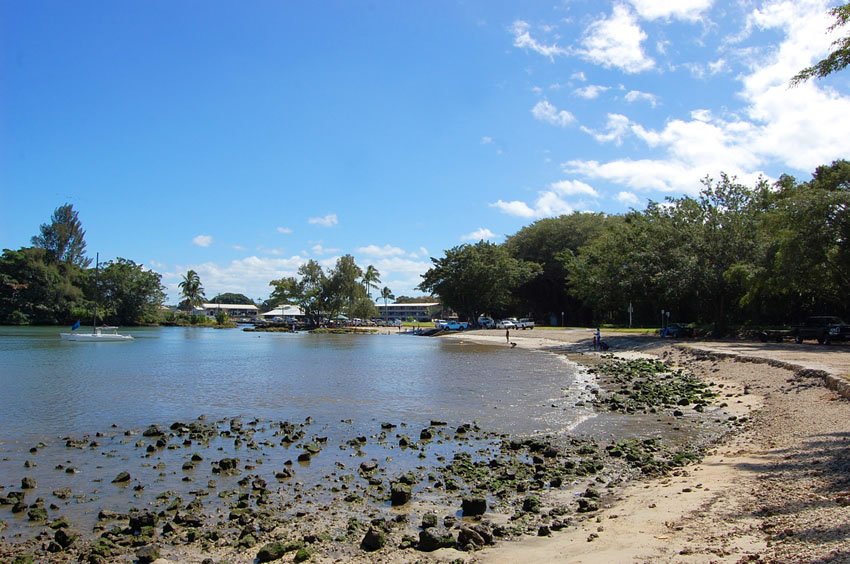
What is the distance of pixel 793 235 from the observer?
114 feet

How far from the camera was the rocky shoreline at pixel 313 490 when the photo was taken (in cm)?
970

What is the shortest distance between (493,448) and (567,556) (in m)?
8.53

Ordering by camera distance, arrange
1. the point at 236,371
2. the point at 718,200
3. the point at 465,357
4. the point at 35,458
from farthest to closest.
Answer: the point at 718,200 → the point at 465,357 → the point at 236,371 → the point at 35,458

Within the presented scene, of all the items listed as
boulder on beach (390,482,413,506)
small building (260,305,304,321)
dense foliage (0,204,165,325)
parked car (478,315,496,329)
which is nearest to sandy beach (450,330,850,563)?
boulder on beach (390,482,413,506)

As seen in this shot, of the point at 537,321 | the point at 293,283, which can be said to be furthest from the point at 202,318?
the point at 537,321

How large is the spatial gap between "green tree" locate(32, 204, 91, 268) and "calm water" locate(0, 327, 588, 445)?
292 feet

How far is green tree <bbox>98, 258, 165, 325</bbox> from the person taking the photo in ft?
400

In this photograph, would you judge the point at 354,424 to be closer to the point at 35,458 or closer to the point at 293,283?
the point at 35,458

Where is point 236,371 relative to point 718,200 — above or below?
below

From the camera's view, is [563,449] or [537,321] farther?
[537,321]

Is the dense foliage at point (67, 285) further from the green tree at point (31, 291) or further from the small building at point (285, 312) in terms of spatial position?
the small building at point (285, 312)

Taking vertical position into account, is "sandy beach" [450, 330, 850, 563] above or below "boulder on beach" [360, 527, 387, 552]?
above

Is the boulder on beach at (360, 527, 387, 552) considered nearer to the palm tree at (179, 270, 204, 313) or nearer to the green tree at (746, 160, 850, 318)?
the green tree at (746, 160, 850, 318)

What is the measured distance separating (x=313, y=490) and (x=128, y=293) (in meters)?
125
